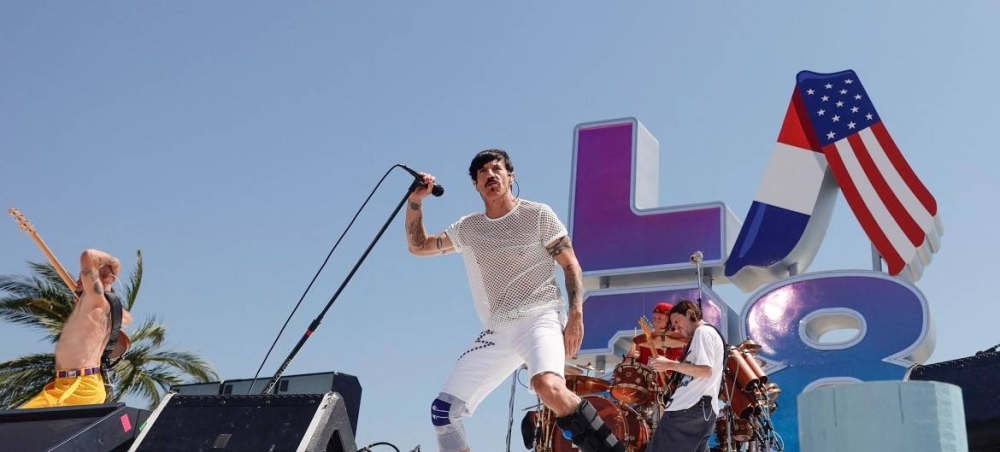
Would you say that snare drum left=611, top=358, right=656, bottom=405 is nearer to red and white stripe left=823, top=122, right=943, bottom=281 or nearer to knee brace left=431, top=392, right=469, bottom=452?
knee brace left=431, top=392, right=469, bottom=452

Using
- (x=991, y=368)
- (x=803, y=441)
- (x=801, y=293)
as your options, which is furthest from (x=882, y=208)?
(x=803, y=441)

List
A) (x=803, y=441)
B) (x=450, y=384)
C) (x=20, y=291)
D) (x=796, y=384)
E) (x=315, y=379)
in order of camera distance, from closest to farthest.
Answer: (x=803, y=441)
(x=450, y=384)
(x=315, y=379)
(x=796, y=384)
(x=20, y=291)

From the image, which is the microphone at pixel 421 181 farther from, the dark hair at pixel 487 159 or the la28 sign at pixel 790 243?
the la28 sign at pixel 790 243

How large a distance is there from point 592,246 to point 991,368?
33.9 feet

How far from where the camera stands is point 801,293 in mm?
12484

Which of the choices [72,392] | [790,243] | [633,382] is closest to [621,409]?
[633,382]

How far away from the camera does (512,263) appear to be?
17.2 feet

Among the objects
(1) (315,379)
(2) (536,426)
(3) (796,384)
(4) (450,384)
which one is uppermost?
(3) (796,384)

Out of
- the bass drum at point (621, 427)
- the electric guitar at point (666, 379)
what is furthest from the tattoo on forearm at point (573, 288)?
the bass drum at point (621, 427)

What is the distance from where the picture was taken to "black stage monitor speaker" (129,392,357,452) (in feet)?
14.7

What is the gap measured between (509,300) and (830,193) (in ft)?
32.9

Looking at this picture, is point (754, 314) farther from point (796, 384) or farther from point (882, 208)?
point (882, 208)

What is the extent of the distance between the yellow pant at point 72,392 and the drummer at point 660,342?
150 inches

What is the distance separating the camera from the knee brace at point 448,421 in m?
4.93
